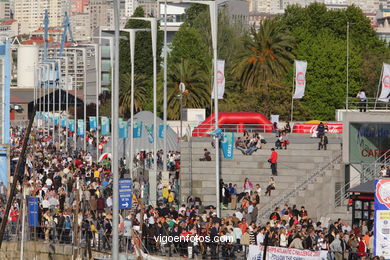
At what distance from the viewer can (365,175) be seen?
4794 cm

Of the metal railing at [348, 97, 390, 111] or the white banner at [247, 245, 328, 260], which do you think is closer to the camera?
the white banner at [247, 245, 328, 260]

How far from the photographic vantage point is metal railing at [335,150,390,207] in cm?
4656

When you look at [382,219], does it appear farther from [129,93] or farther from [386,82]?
[129,93]

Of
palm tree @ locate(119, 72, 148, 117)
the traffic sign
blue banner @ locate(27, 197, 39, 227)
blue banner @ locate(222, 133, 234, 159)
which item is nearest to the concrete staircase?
blue banner @ locate(222, 133, 234, 159)

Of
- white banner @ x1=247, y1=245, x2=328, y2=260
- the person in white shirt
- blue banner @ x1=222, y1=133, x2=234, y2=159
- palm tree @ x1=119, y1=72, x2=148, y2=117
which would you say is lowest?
palm tree @ x1=119, y1=72, x2=148, y2=117

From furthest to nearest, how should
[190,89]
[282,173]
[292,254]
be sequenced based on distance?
[190,89], [282,173], [292,254]

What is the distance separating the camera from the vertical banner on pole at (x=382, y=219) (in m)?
27.9

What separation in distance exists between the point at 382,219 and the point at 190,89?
70.7 m

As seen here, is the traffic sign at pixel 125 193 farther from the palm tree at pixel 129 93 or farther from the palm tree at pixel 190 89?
the palm tree at pixel 129 93

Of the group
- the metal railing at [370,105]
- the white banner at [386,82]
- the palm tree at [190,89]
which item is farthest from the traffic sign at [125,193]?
the palm tree at [190,89]

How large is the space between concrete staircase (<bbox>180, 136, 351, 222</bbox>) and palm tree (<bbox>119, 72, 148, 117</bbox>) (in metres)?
64.2

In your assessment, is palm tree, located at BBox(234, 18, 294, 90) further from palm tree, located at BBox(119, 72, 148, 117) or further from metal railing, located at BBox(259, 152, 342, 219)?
metal railing, located at BBox(259, 152, 342, 219)

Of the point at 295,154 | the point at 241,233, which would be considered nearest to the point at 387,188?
the point at 241,233

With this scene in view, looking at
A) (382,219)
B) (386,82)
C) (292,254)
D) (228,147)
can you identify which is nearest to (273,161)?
(228,147)
